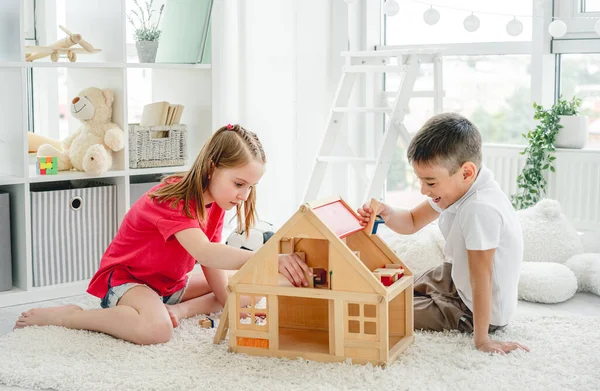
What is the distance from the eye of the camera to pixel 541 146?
10.4 ft

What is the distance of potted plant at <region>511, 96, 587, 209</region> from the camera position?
3.15 m

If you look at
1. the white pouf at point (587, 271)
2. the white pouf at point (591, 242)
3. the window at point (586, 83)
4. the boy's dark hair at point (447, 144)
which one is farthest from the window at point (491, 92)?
the boy's dark hair at point (447, 144)

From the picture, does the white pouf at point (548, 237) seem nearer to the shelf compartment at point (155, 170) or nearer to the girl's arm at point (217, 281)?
the girl's arm at point (217, 281)

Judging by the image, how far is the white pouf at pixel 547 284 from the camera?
7.97 ft

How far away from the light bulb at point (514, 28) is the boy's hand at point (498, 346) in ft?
5.49

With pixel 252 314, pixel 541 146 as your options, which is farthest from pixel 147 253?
pixel 541 146

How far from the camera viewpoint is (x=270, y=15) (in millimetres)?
3613

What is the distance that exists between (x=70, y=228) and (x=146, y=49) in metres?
0.73

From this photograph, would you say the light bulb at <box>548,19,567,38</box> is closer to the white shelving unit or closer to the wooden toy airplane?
the white shelving unit

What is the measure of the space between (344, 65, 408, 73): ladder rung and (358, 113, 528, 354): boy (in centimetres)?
119

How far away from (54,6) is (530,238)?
2.01 meters

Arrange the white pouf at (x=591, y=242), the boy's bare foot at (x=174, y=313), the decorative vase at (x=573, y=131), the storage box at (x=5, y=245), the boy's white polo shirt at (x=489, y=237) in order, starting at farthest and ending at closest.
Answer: the decorative vase at (x=573, y=131), the white pouf at (x=591, y=242), the storage box at (x=5, y=245), the boy's bare foot at (x=174, y=313), the boy's white polo shirt at (x=489, y=237)

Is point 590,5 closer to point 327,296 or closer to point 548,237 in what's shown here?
point 548,237

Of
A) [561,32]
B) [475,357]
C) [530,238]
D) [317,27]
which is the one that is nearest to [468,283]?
[475,357]
